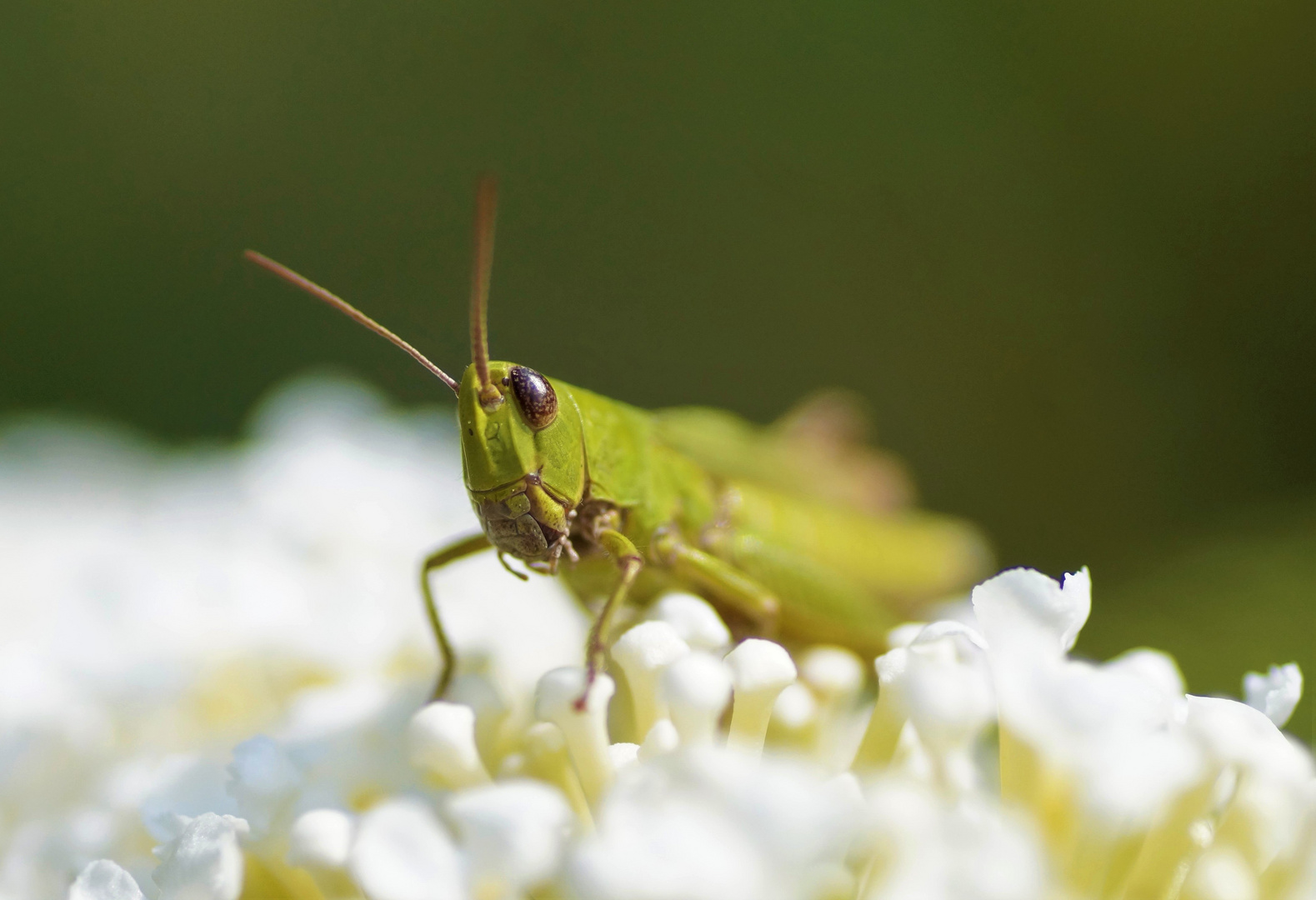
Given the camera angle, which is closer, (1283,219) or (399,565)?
(399,565)

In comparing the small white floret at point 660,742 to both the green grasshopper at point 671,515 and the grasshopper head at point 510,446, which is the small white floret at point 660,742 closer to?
the green grasshopper at point 671,515

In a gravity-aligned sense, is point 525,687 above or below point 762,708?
below

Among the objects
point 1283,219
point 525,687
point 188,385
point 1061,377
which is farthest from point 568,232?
point 525,687

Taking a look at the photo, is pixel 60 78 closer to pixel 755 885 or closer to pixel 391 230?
pixel 391 230

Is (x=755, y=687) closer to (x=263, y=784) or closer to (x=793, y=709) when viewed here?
(x=793, y=709)

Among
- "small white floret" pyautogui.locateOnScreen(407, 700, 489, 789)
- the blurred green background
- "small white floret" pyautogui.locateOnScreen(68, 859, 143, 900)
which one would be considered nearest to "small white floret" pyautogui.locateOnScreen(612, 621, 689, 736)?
"small white floret" pyautogui.locateOnScreen(407, 700, 489, 789)

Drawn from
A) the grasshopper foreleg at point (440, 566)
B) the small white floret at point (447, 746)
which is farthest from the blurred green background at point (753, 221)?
the small white floret at point (447, 746)
